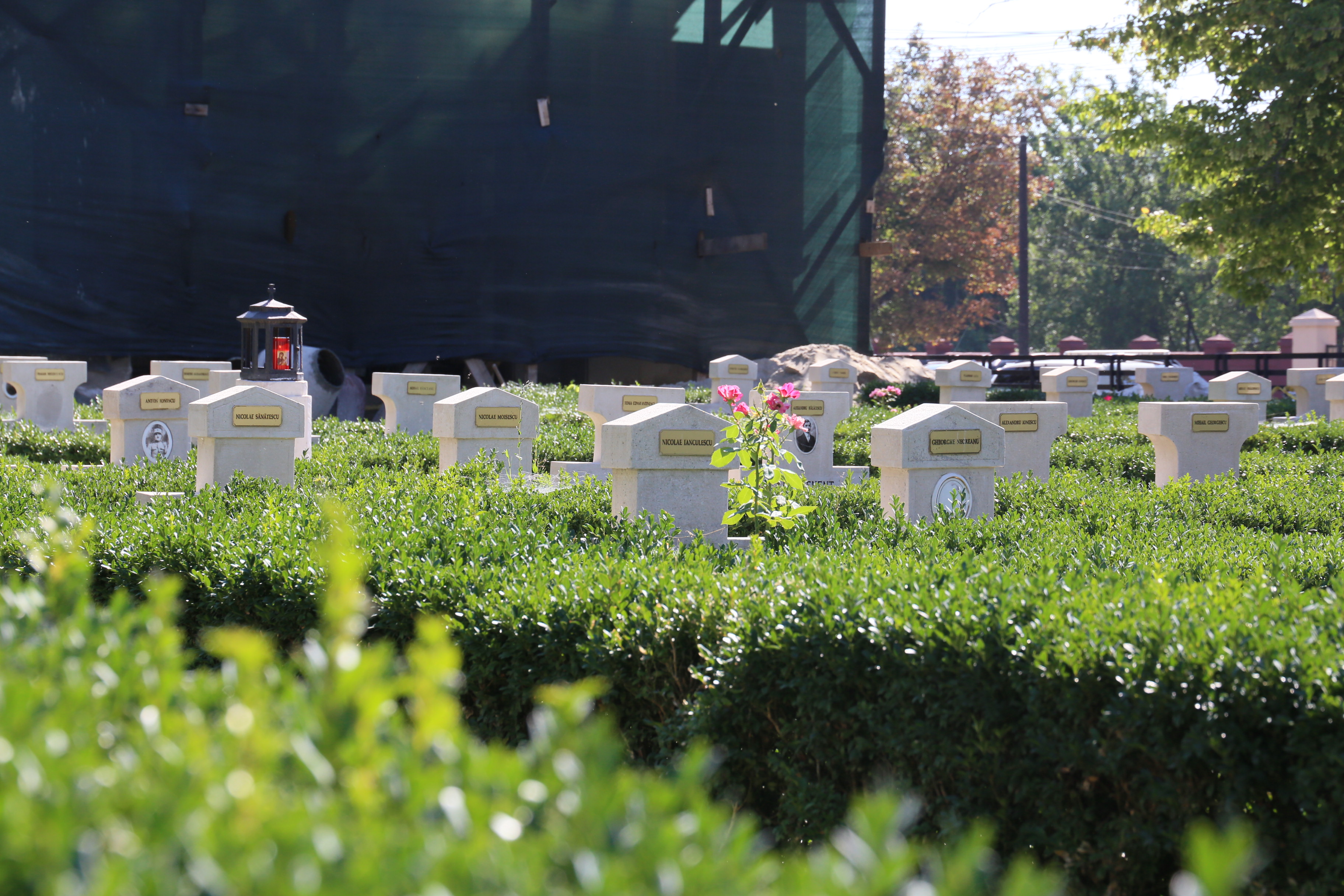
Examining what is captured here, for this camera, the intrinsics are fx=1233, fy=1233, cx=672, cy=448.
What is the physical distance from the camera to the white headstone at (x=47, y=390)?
16.0 m

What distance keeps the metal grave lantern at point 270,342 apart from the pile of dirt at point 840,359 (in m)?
11.2

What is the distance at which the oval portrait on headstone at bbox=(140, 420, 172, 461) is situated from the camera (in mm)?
12297

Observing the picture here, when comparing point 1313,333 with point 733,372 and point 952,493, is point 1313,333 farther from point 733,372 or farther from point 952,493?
point 952,493

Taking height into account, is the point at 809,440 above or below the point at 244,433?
below

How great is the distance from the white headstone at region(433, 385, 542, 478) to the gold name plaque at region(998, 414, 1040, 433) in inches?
171

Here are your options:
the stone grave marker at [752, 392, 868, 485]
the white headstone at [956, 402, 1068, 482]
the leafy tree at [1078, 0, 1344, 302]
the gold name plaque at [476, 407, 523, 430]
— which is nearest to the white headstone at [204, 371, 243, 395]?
the gold name plaque at [476, 407, 523, 430]

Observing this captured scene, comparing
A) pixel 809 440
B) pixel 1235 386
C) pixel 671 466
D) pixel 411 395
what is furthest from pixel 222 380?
pixel 1235 386

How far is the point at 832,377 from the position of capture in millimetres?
21641

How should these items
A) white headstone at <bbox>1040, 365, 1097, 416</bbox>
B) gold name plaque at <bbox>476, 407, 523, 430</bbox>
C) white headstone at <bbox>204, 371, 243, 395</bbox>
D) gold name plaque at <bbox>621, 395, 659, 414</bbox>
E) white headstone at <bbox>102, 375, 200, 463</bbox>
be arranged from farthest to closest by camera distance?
white headstone at <bbox>1040, 365, 1097, 416</bbox> → white headstone at <bbox>204, 371, 243, 395</bbox> → gold name plaque at <bbox>621, 395, 659, 414</bbox> → white headstone at <bbox>102, 375, 200, 463</bbox> → gold name plaque at <bbox>476, 407, 523, 430</bbox>

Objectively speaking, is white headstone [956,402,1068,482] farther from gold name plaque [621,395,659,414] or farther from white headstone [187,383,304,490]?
white headstone [187,383,304,490]

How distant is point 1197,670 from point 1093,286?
6165 centimetres

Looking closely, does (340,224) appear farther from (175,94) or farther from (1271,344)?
(1271,344)

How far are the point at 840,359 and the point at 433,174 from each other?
28.7 feet

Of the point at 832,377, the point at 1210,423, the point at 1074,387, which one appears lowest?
the point at 1210,423
